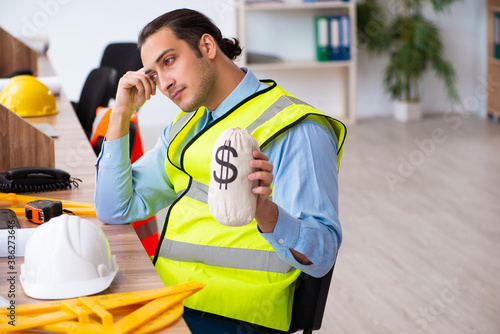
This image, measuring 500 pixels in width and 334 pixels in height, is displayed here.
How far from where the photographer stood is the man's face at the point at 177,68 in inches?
57.2

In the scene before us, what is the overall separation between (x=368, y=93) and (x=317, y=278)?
4961mm

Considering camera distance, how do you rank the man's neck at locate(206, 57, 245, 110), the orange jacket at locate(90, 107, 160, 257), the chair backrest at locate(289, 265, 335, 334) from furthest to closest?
the orange jacket at locate(90, 107, 160, 257)
the man's neck at locate(206, 57, 245, 110)
the chair backrest at locate(289, 265, 335, 334)

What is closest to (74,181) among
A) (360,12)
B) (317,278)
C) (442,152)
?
(317,278)

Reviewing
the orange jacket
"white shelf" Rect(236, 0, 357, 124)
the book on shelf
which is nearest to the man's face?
the orange jacket

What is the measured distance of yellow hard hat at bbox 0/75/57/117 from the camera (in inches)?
104

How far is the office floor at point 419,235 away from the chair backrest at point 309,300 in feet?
3.39

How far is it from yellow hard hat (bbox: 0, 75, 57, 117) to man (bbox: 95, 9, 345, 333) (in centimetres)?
123

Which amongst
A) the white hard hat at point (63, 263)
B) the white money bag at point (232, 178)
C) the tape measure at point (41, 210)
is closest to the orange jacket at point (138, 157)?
the tape measure at point (41, 210)

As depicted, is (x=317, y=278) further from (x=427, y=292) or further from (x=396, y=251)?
(x=396, y=251)

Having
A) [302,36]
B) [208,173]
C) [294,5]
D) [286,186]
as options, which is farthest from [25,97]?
[302,36]

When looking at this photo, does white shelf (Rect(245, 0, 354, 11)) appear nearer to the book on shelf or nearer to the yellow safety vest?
the book on shelf

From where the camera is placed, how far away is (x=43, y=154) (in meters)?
1.89

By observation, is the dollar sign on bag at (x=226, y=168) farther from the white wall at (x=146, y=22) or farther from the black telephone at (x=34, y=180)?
the white wall at (x=146, y=22)

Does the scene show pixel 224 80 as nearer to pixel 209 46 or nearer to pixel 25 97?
pixel 209 46
